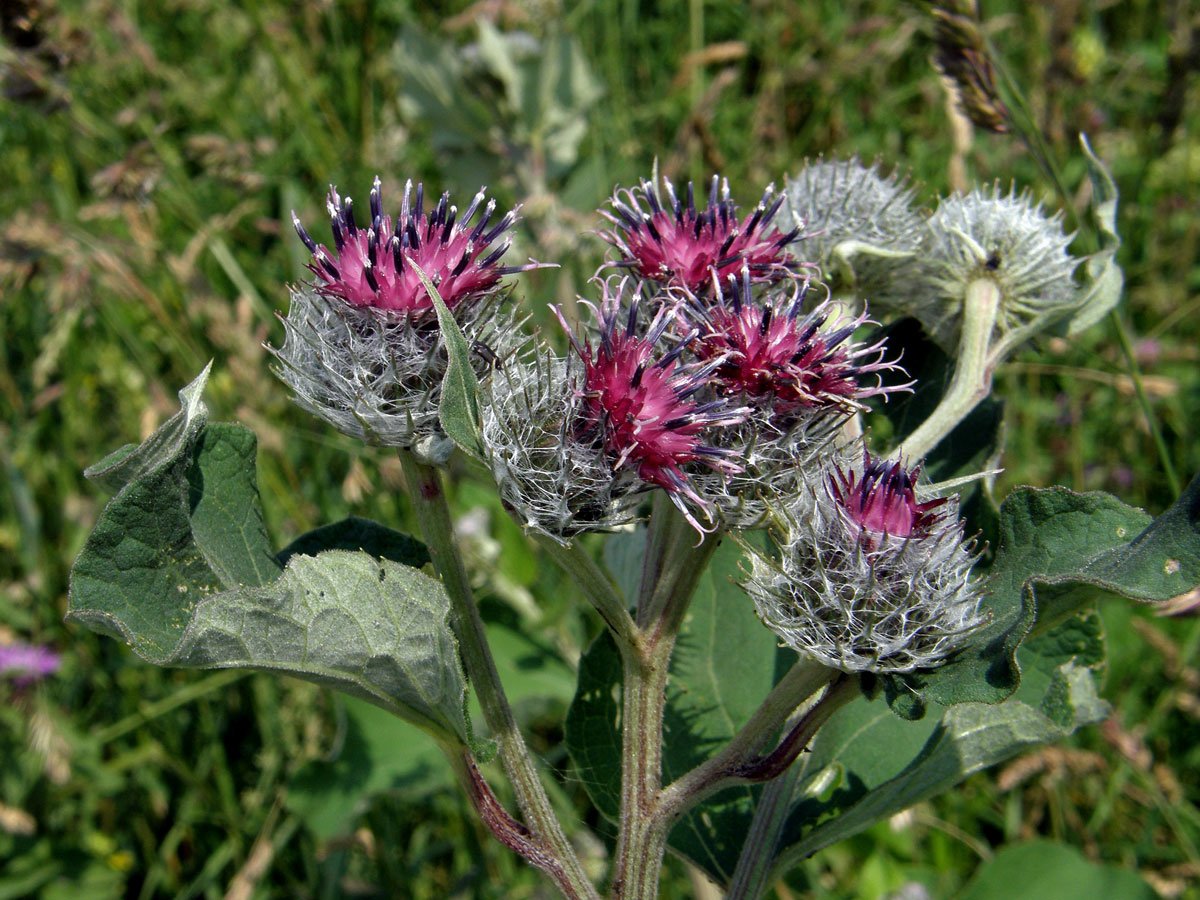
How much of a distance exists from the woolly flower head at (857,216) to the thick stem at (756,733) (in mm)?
889

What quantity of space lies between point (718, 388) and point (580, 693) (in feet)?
2.21

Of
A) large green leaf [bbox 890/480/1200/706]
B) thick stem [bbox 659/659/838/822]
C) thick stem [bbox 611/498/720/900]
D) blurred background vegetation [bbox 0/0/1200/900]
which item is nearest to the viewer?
large green leaf [bbox 890/480/1200/706]

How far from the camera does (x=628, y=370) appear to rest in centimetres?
147

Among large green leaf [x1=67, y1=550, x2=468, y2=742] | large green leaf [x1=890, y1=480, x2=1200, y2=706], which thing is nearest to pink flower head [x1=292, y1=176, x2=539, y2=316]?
large green leaf [x1=67, y1=550, x2=468, y2=742]

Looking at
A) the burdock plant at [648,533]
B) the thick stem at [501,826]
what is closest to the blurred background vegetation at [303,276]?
the burdock plant at [648,533]

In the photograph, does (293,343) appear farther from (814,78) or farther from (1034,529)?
(814,78)

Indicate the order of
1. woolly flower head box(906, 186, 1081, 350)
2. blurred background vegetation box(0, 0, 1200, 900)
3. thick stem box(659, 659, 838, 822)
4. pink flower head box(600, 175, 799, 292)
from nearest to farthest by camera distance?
thick stem box(659, 659, 838, 822) → pink flower head box(600, 175, 799, 292) → woolly flower head box(906, 186, 1081, 350) → blurred background vegetation box(0, 0, 1200, 900)

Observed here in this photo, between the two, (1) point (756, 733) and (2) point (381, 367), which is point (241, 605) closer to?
(2) point (381, 367)

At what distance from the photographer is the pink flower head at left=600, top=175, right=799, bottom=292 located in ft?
5.67

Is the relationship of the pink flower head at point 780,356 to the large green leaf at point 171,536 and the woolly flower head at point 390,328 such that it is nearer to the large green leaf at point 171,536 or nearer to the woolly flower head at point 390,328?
the woolly flower head at point 390,328

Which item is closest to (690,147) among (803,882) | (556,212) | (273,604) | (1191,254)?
(556,212)

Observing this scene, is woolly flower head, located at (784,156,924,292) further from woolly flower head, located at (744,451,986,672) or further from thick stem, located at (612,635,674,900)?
thick stem, located at (612,635,674,900)

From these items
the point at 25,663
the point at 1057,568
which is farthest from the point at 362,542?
the point at 25,663

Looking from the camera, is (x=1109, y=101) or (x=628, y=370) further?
(x=1109, y=101)
